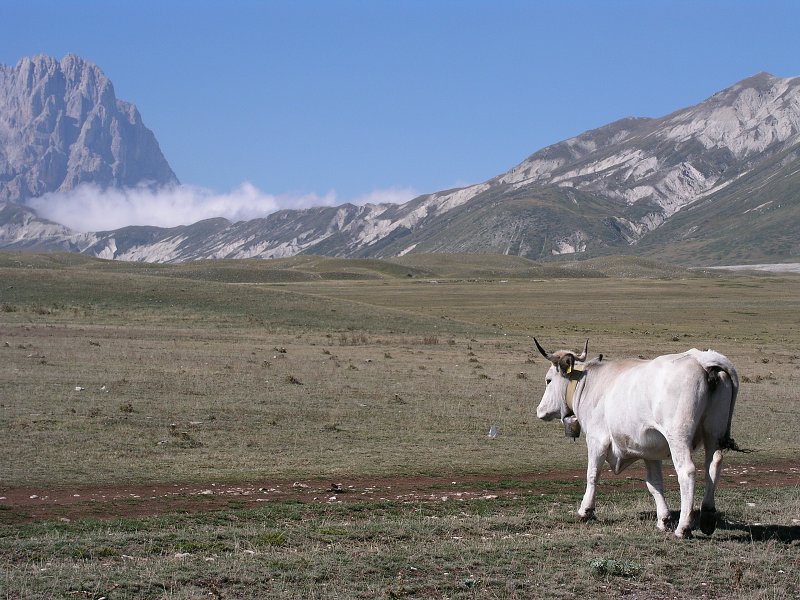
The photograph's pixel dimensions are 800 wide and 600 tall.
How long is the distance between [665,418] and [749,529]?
239 cm

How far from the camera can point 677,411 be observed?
38.6 feet

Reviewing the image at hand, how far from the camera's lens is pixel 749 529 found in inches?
501

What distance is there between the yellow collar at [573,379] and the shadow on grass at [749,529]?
2073 millimetres

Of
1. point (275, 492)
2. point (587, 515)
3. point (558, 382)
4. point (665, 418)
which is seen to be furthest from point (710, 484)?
point (275, 492)

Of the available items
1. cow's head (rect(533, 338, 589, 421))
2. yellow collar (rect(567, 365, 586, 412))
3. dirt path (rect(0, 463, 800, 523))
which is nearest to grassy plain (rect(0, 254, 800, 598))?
dirt path (rect(0, 463, 800, 523))

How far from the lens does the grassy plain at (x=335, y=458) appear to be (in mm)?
10008

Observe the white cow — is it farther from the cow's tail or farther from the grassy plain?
the grassy plain

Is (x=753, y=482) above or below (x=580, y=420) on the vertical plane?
below

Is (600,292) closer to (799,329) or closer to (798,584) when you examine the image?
(799,329)

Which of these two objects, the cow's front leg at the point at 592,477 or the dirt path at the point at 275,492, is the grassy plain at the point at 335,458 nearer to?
the cow's front leg at the point at 592,477

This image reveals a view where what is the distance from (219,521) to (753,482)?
1167 cm

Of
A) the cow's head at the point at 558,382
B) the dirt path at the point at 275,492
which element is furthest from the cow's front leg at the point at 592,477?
the dirt path at the point at 275,492

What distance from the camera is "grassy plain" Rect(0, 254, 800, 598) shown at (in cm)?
1001

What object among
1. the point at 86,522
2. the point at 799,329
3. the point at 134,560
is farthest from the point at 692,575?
the point at 799,329
